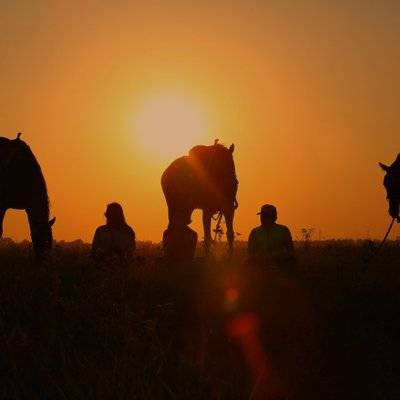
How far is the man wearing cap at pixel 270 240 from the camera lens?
12011mm

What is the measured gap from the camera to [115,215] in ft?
41.8

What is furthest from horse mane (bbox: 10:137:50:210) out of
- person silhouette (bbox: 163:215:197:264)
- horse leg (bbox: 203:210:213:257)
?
horse leg (bbox: 203:210:213:257)

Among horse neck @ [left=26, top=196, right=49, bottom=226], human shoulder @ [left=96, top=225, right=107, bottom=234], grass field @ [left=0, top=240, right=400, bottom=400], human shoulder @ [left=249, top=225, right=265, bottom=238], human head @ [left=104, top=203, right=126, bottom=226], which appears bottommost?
grass field @ [left=0, top=240, right=400, bottom=400]

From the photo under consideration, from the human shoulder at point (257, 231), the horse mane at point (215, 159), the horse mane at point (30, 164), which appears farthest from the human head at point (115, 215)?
the horse mane at point (215, 159)

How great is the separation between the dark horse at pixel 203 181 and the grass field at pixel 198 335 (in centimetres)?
503

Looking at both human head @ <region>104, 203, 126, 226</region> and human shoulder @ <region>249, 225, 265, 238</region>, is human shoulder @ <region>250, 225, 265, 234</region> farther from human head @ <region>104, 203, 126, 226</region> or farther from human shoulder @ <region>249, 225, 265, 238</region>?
human head @ <region>104, 203, 126, 226</region>

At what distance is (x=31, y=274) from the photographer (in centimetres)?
909

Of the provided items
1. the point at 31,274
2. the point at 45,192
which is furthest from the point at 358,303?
the point at 45,192

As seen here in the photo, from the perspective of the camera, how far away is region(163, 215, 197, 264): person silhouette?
43.0 feet

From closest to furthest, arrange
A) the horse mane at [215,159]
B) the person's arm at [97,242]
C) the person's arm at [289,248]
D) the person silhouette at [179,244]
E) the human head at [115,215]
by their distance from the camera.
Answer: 1. the person's arm at [289,248]
2. the person's arm at [97,242]
3. the human head at [115,215]
4. the person silhouette at [179,244]
5. the horse mane at [215,159]

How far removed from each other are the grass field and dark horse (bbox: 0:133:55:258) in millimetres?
3732

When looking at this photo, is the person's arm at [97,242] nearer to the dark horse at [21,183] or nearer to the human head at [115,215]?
the human head at [115,215]

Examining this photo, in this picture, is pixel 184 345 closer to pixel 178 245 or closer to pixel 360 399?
pixel 360 399

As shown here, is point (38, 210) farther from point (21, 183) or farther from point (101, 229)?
point (101, 229)
